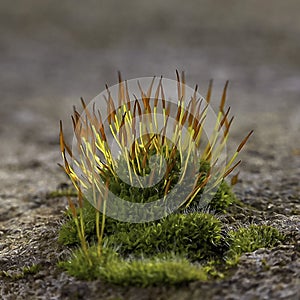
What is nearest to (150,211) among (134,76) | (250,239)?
(250,239)

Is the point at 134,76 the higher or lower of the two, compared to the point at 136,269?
higher

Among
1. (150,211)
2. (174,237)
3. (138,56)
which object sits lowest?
(174,237)

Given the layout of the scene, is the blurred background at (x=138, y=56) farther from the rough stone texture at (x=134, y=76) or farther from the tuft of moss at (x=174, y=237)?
the tuft of moss at (x=174, y=237)

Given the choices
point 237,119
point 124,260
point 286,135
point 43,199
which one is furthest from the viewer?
point 237,119

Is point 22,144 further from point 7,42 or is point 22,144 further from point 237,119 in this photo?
point 7,42

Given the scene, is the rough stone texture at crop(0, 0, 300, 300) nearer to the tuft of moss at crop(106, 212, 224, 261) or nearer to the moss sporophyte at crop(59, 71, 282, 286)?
the moss sporophyte at crop(59, 71, 282, 286)

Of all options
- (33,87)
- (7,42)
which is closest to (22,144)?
(33,87)

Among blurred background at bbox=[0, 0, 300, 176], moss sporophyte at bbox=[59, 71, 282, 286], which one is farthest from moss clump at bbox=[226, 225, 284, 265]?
blurred background at bbox=[0, 0, 300, 176]

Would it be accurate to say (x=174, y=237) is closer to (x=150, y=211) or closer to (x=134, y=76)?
(x=150, y=211)
